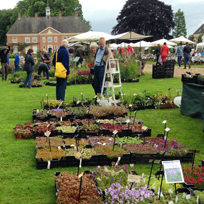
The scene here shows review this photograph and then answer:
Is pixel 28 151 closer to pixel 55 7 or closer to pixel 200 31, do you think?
pixel 55 7

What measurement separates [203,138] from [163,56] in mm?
13493

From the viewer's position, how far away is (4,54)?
16094 mm

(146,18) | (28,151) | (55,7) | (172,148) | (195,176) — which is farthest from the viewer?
(55,7)

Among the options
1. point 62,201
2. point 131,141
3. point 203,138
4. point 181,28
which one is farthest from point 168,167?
point 181,28

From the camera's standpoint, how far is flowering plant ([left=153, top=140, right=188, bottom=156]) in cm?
498

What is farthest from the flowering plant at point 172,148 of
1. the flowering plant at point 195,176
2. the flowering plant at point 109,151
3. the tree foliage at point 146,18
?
the tree foliage at point 146,18

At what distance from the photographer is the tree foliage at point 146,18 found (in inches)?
2092

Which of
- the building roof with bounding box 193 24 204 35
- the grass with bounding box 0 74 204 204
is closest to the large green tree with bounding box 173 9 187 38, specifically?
the building roof with bounding box 193 24 204 35

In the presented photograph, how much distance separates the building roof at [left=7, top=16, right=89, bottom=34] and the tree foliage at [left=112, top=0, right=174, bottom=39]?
17082 millimetres

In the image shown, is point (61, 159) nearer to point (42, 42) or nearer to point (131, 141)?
point (131, 141)

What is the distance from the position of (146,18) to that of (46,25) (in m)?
26.9

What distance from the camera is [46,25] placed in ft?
231

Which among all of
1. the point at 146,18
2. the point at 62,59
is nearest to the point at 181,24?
the point at 146,18

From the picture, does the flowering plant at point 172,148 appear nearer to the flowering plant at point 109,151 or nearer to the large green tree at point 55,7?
the flowering plant at point 109,151
